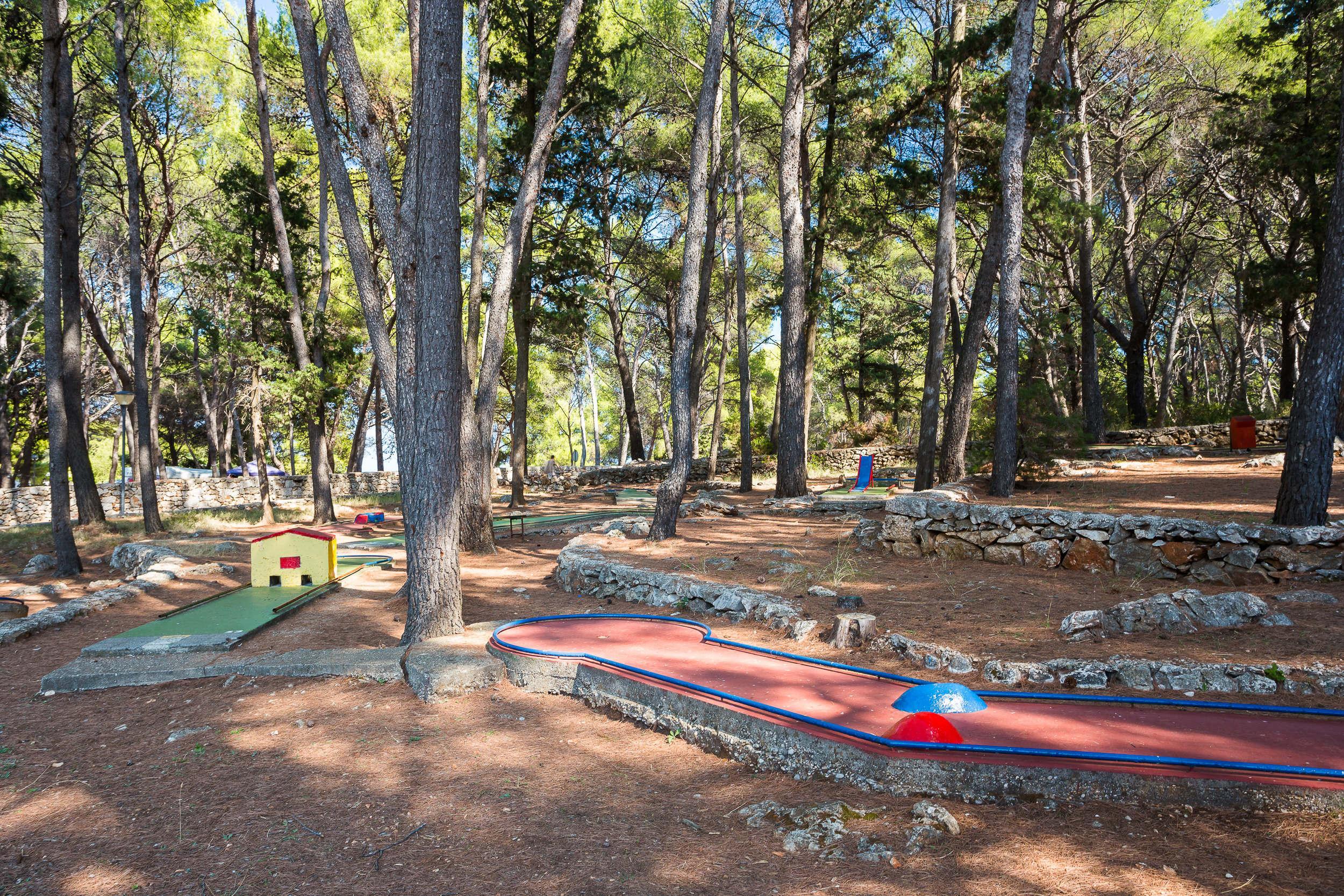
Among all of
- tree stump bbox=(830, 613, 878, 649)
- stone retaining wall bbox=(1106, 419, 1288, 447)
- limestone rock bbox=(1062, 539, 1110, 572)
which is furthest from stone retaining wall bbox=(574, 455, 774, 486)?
tree stump bbox=(830, 613, 878, 649)

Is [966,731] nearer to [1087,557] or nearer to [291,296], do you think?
[1087,557]

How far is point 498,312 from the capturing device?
9336 mm

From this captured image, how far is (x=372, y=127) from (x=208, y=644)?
4.33 m

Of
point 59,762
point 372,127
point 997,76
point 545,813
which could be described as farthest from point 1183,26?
Answer: point 59,762

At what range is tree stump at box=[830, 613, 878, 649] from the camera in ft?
15.9

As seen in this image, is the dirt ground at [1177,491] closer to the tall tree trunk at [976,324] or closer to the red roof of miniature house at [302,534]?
the tall tree trunk at [976,324]

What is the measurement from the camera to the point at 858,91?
13.5 m

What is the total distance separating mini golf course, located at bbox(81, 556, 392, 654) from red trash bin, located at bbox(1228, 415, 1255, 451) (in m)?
16.5

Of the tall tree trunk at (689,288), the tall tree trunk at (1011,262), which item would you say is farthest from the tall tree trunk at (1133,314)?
the tall tree trunk at (689,288)

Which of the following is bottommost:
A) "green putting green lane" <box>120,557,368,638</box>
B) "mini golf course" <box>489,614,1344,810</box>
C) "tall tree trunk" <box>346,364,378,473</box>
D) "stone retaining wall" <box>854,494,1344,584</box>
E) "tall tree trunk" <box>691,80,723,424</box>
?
"mini golf course" <box>489,614,1344,810</box>

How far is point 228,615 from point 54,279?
566 centimetres

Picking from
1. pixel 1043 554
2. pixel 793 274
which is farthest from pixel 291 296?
pixel 1043 554

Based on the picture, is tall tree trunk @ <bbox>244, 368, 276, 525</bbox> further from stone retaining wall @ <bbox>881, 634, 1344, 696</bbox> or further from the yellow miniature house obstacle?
stone retaining wall @ <bbox>881, 634, 1344, 696</bbox>

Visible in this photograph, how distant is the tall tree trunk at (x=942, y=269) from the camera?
11477 millimetres
